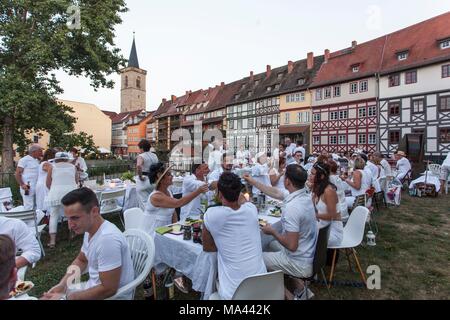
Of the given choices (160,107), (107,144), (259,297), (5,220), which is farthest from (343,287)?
(160,107)

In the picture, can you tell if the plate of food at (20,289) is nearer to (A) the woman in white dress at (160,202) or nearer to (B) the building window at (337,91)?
(A) the woman in white dress at (160,202)

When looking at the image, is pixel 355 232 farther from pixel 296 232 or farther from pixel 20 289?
pixel 20 289

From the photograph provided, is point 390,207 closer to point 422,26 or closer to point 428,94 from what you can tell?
point 428,94

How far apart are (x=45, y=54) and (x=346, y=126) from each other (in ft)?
82.2

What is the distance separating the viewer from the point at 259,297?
7.13 ft

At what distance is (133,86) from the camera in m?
73.6

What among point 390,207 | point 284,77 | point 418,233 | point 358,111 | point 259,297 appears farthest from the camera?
point 284,77

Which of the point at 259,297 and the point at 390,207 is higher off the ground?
the point at 259,297

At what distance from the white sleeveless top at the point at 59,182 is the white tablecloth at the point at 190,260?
325 centimetres

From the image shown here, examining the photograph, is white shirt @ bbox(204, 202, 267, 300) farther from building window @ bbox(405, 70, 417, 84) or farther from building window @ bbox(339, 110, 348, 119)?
building window @ bbox(339, 110, 348, 119)

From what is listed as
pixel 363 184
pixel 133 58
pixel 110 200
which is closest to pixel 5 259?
pixel 110 200

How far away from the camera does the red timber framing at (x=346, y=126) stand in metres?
24.5

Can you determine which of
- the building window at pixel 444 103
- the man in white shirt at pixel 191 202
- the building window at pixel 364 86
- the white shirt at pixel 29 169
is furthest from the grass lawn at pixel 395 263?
the building window at pixel 364 86

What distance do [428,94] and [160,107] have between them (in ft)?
175
